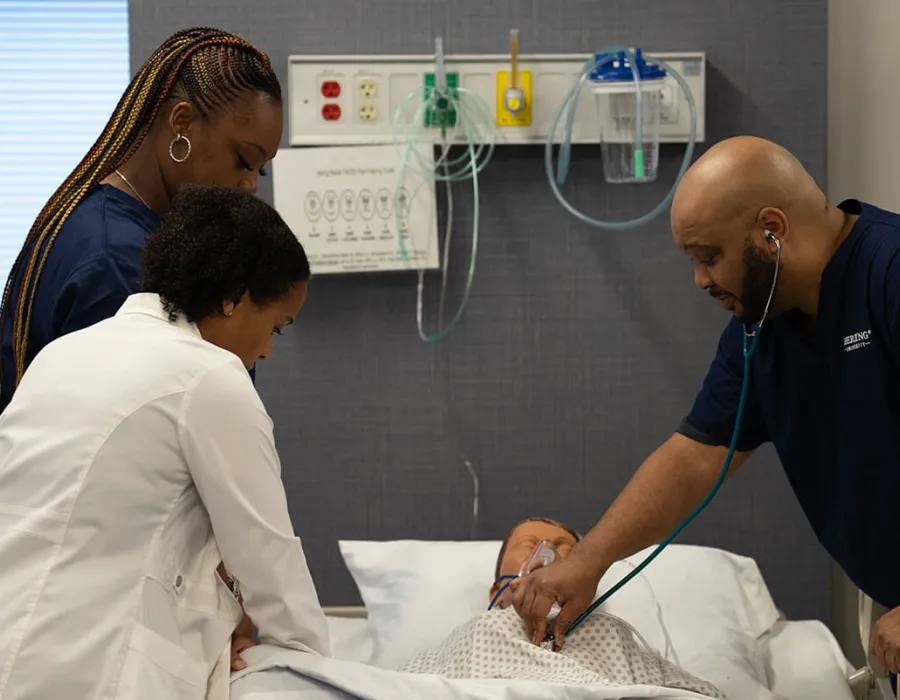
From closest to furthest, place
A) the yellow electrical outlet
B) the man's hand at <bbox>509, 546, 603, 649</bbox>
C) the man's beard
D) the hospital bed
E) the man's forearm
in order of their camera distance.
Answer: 1. the man's beard
2. the man's hand at <bbox>509, 546, 603, 649</bbox>
3. the man's forearm
4. the hospital bed
5. the yellow electrical outlet

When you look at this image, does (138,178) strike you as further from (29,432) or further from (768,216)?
(768,216)

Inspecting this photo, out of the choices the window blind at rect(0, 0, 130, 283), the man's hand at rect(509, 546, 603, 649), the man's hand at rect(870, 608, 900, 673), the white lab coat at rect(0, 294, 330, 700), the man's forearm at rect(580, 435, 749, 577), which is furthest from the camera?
the window blind at rect(0, 0, 130, 283)

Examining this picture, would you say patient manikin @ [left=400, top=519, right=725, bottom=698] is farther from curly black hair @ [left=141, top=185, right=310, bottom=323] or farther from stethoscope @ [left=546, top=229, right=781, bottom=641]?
curly black hair @ [left=141, top=185, right=310, bottom=323]

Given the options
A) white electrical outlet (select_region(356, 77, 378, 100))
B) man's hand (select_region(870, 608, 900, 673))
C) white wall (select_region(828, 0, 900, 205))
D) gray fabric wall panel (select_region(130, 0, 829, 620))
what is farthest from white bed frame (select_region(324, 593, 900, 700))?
white electrical outlet (select_region(356, 77, 378, 100))

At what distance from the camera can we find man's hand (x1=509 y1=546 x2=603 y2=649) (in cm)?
197

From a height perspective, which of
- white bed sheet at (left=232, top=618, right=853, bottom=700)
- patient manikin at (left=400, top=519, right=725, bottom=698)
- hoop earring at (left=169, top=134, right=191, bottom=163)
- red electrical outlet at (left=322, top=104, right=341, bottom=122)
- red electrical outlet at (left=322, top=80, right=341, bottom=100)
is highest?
red electrical outlet at (left=322, top=80, right=341, bottom=100)

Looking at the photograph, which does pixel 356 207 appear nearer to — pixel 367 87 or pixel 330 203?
pixel 330 203

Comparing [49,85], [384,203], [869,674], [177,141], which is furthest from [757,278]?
[49,85]

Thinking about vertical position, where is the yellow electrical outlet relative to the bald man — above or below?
above

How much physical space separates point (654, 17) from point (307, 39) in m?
0.92

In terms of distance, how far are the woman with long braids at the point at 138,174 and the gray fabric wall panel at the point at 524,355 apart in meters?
1.07

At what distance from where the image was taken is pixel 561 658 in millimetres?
1893

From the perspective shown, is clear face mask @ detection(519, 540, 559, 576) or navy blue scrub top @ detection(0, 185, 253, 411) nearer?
navy blue scrub top @ detection(0, 185, 253, 411)

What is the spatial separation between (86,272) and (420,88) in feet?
4.55
